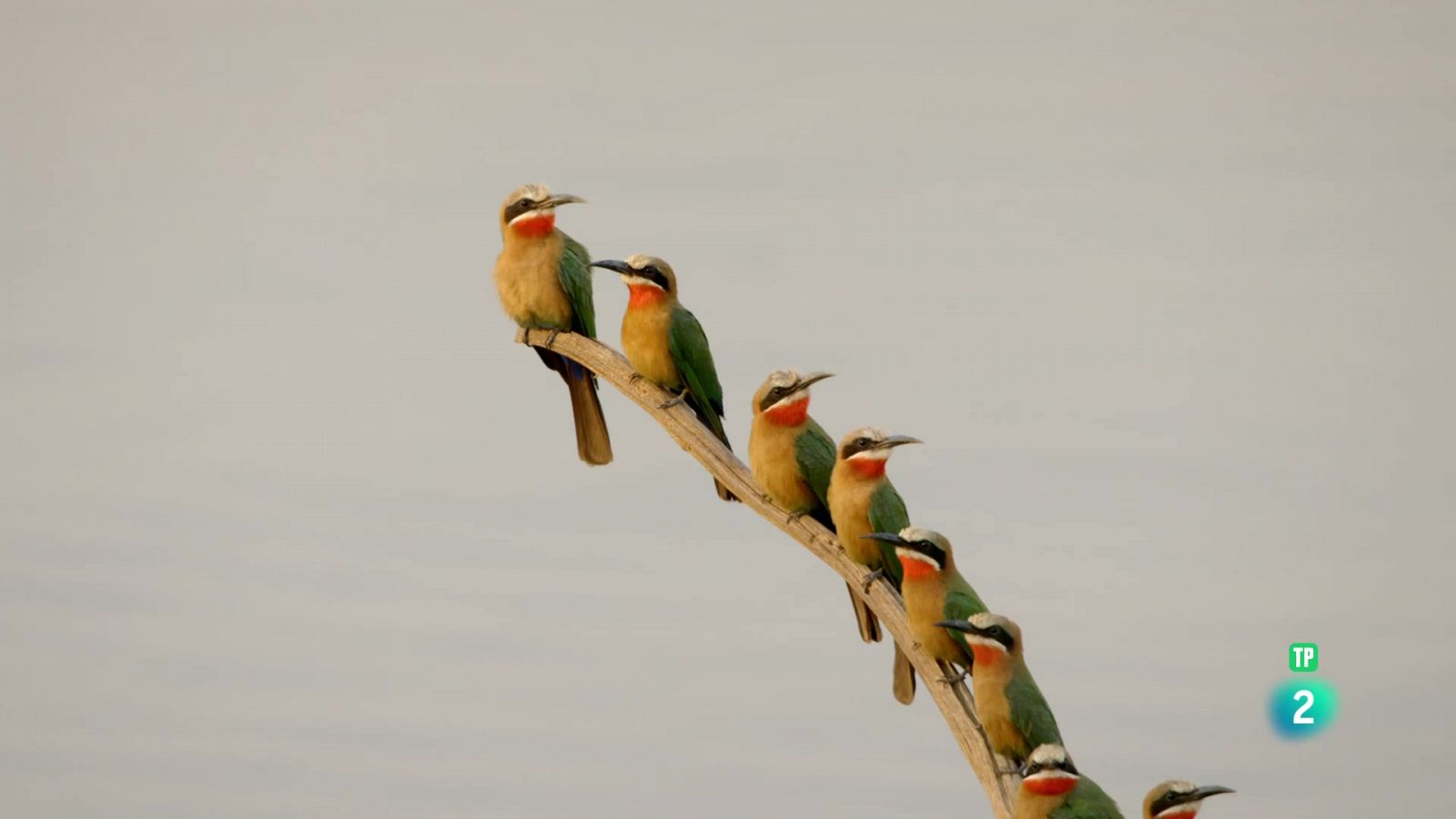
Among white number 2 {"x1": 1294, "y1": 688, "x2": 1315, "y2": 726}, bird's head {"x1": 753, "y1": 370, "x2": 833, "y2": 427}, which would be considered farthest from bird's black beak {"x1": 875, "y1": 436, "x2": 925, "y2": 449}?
white number 2 {"x1": 1294, "y1": 688, "x2": 1315, "y2": 726}

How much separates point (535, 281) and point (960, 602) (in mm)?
2085

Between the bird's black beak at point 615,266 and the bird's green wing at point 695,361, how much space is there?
0.22 m

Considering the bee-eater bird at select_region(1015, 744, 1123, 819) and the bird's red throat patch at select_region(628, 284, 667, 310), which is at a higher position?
the bird's red throat patch at select_region(628, 284, 667, 310)

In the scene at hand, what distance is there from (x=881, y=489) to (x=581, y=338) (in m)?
1.43

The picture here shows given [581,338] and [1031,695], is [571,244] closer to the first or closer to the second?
[581,338]

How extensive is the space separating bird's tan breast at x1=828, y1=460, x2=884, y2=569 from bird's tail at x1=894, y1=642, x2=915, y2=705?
0.41 metres

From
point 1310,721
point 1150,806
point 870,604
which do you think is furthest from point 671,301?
point 1310,721

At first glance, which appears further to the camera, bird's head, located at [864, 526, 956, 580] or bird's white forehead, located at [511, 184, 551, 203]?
bird's white forehead, located at [511, 184, 551, 203]

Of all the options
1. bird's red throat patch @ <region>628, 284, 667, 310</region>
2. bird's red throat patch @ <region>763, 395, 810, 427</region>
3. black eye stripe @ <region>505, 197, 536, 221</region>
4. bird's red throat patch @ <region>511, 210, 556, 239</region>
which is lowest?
bird's red throat patch @ <region>763, 395, 810, 427</region>

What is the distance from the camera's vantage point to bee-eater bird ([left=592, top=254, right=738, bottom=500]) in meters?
7.22

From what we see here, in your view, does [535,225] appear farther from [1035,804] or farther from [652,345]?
[1035,804]

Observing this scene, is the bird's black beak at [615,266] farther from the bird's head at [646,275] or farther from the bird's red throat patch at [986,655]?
the bird's red throat patch at [986,655]

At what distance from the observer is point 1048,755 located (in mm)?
6098

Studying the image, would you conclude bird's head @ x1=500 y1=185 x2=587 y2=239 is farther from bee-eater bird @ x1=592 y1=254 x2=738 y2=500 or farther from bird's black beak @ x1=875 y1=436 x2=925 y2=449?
bird's black beak @ x1=875 y1=436 x2=925 y2=449
